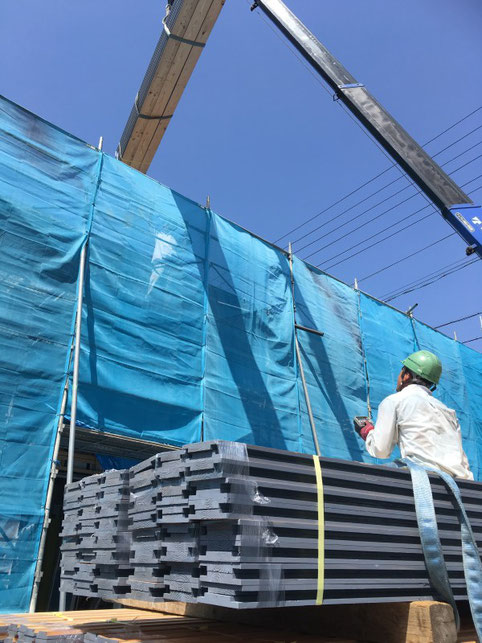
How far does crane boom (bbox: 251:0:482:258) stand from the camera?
6.91 meters

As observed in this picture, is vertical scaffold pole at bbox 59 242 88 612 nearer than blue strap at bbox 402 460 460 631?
No

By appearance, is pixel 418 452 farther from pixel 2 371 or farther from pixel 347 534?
pixel 2 371

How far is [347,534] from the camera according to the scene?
2.06 metres

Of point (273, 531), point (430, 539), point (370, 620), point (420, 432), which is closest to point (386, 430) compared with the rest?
point (420, 432)

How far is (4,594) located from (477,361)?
13.3 meters

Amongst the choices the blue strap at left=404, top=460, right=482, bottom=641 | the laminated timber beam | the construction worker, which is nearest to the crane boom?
the laminated timber beam

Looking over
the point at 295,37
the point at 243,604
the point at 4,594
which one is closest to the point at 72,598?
the point at 4,594

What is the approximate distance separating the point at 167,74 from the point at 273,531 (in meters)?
8.28

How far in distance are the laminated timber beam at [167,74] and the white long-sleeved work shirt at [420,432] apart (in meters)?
7.23

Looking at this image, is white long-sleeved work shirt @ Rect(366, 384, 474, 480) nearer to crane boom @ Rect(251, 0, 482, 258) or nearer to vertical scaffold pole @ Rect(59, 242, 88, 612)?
vertical scaffold pole @ Rect(59, 242, 88, 612)

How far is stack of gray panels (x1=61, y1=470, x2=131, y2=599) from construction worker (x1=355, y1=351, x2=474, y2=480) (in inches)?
59.2

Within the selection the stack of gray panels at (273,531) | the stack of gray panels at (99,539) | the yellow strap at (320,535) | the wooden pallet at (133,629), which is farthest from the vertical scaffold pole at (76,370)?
the yellow strap at (320,535)

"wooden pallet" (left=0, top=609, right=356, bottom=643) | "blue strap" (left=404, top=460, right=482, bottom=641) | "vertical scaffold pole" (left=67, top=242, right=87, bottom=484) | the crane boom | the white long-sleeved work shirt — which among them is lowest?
"wooden pallet" (left=0, top=609, right=356, bottom=643)

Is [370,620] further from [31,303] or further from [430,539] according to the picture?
[31,303]
